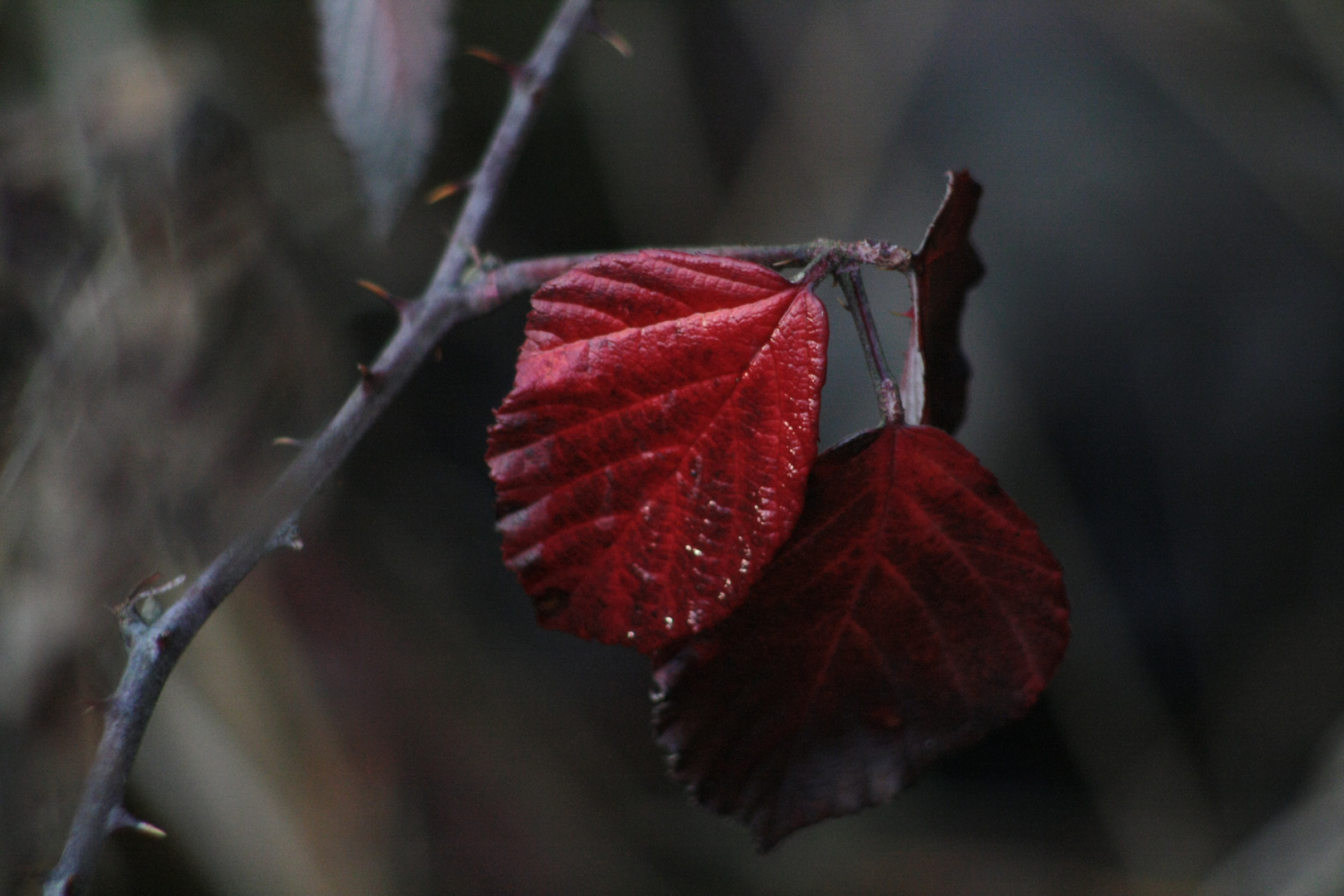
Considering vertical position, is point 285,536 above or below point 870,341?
below

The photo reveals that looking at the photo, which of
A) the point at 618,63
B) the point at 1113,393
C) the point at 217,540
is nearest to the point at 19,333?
the point at 217,540

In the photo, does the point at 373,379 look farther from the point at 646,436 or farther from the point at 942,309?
the point at 942,309

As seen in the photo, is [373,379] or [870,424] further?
[870,424]

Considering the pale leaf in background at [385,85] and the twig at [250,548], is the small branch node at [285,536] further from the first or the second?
the pale leaf in background at [385,85]

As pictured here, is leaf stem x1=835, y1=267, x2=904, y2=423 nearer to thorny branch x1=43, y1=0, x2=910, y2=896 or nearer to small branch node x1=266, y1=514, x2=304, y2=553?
thorny branch x1=43, y1=0, x2=910, y2=896

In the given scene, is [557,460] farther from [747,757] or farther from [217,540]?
[217,540]

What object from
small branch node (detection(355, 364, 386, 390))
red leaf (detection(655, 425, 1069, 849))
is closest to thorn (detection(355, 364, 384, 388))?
small branch node (detection(355, 364, 386, 390))

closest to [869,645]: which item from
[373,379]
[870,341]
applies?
[870,341]

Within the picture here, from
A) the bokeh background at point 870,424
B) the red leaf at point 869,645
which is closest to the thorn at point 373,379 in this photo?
the red leaf at point 869,645
